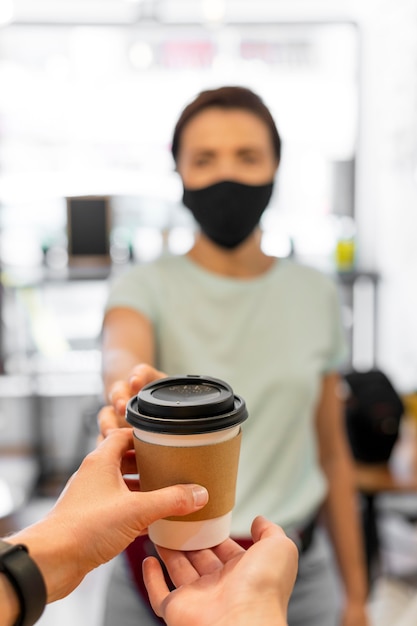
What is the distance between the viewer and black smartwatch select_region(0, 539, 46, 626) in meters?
0.45

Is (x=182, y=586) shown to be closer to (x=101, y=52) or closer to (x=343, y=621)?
(x=343, y=621)

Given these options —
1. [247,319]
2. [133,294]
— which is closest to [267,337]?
[247,319]

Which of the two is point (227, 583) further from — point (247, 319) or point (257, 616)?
point (247, 319)

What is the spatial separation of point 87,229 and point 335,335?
2.37 meters

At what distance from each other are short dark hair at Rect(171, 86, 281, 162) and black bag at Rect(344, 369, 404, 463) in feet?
4.14

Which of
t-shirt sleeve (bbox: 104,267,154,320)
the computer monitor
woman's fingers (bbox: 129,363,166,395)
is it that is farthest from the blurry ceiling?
woman's fingers (bbox: 129,363,166,395)

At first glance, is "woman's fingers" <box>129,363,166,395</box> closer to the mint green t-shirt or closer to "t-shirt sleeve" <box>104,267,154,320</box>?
the mint green t-shirt

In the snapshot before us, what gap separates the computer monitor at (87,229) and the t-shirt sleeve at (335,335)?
2.28 m

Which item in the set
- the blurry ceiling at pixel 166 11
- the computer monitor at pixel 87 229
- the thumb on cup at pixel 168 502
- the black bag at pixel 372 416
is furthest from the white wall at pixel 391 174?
the thumb on cup at pixel 168 502

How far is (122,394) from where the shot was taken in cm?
60

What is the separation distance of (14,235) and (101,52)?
1.00 metres

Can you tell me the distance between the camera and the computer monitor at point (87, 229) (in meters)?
3.35

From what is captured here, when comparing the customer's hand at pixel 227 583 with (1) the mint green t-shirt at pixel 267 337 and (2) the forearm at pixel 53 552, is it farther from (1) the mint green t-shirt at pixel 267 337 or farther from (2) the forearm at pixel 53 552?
(1) the mint green t-shirt at pixel 267 337

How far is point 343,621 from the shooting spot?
1228mm
